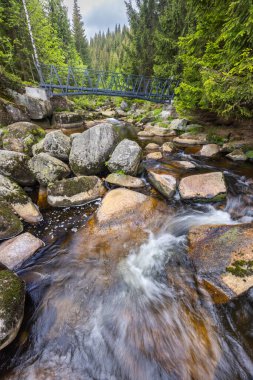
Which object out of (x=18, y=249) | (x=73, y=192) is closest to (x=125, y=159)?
(x=73, y=192)

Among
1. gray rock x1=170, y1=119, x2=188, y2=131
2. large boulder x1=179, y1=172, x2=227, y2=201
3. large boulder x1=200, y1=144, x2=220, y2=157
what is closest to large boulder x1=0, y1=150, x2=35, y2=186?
large boulder x1=179, y1=172, x2=227, y2=201

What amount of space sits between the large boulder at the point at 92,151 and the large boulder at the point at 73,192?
0.67m

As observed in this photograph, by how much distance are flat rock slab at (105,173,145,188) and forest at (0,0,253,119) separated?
10.6 feet

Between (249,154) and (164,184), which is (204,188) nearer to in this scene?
(164,184)

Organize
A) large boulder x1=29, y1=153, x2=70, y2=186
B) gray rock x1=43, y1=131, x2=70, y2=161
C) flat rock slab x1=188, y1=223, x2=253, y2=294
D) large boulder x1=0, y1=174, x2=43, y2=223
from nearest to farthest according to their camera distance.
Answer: flat rock slab x1=188, y1=223, x2=253, y2=294
large boulder x1=0, y1=174, x2=43, y2=223
large boulder x1=29, y1=153, x2=70, y2=186
gray rock x1=43, y1=131, x2=70, y2=161

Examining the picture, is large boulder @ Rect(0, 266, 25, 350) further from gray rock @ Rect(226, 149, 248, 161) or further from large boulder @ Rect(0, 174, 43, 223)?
gray rock @ Rect(226, 149, 248, 161)

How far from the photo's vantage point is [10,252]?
10.2 feet

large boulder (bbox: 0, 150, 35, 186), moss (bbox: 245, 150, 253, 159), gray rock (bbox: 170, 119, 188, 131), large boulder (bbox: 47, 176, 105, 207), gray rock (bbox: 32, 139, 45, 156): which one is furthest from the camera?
gray rock (bbox: 170, 119, 188, 131)

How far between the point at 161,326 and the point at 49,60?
66.8 feet

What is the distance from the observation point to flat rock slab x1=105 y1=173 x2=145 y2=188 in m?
5.04

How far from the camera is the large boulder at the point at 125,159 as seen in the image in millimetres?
5234

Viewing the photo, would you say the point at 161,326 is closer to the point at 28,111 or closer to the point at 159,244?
the point at 159,244

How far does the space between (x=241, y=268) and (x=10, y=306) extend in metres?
3.04

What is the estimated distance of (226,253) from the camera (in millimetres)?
2713
